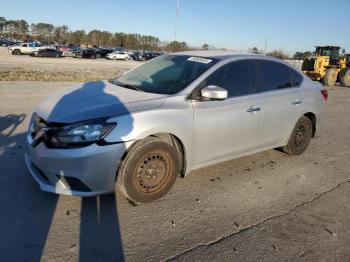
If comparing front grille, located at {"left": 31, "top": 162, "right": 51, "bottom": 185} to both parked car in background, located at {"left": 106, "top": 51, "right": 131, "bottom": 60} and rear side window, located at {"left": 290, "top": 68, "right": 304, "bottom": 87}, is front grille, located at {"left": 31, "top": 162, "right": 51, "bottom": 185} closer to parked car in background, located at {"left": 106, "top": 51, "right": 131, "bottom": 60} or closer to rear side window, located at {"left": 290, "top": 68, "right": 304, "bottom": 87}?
rear side window, located at {"left": 290, "top": 68, "right": 304, "bottom": 87}

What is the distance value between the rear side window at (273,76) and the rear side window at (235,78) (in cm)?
24

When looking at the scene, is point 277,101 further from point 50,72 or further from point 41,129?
point 50,72

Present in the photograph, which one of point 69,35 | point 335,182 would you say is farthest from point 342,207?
point 69,35

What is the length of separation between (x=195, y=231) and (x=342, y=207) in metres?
1.94

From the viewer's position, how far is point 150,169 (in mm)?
3971

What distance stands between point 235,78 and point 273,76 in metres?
0.88

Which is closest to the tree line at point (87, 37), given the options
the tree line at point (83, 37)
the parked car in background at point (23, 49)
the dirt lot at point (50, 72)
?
the tree line at point (83, 37)

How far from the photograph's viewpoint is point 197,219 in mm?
3773

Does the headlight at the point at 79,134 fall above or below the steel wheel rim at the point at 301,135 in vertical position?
above

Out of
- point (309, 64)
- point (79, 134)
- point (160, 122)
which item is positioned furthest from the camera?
point (309, 64)

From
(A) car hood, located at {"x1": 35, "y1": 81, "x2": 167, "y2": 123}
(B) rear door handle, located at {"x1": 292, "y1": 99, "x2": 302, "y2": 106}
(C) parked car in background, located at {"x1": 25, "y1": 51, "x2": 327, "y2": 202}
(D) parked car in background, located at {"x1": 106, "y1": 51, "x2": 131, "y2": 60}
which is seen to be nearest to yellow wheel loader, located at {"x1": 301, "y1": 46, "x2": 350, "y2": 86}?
(B) rear door handle, located at {"x1": 292, "y1": 99, "x2": 302, "y2": 106}

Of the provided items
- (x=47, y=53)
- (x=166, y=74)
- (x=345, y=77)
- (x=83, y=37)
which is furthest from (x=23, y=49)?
(x=83, y=37)

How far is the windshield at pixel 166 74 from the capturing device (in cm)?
444

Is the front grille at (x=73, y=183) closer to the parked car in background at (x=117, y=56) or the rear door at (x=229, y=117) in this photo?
the rear door at (x=229, y=117)
